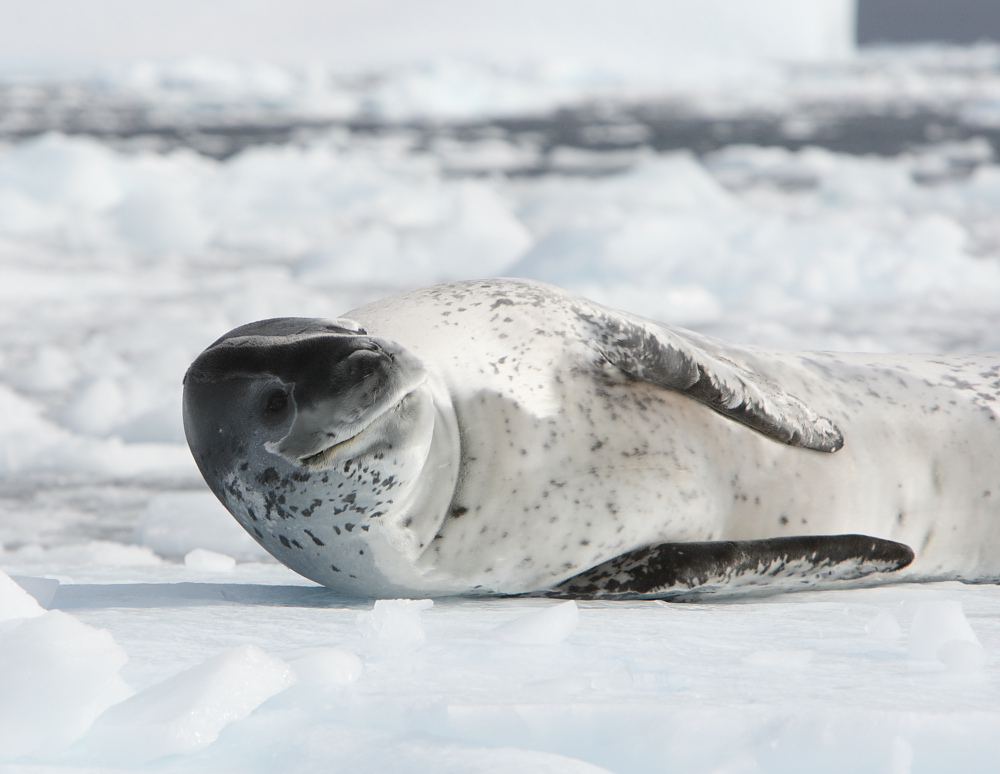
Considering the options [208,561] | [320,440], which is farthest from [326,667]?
[208,561]

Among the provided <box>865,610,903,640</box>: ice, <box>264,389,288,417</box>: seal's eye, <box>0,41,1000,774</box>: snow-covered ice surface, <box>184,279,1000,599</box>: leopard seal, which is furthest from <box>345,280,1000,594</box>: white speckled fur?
<box>865,610,903,640</box>: ice

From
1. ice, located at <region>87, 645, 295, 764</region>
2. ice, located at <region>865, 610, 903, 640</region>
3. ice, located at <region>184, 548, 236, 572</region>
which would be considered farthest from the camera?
ice, located at <region>184, 548, 236, 572</region>

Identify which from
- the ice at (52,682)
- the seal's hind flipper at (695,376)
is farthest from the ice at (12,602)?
the seal's hind flipper at (695,376)

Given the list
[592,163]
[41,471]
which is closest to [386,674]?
[41,471]

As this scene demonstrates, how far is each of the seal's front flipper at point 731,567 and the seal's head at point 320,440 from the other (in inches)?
14.0

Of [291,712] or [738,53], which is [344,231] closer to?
[291,712]

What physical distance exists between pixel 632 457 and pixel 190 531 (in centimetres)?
129

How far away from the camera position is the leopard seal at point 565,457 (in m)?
1.75

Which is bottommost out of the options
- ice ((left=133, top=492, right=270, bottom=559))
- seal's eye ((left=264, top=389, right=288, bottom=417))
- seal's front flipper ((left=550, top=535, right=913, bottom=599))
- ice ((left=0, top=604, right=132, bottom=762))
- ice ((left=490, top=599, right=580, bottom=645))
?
ice ((left=133, top=492, right=270, bottom=559))

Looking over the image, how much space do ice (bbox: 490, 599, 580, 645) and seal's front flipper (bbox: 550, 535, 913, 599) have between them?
478mm

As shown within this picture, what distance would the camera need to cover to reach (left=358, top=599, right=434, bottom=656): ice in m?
1.52

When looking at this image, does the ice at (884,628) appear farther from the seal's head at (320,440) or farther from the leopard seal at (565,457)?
the seal's head at (320,440)

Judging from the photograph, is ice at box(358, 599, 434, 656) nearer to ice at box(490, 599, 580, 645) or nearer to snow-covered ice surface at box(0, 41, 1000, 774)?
snow-covered ice surface at box(0, 41, 1000, 774)

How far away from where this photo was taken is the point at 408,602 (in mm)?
1612
